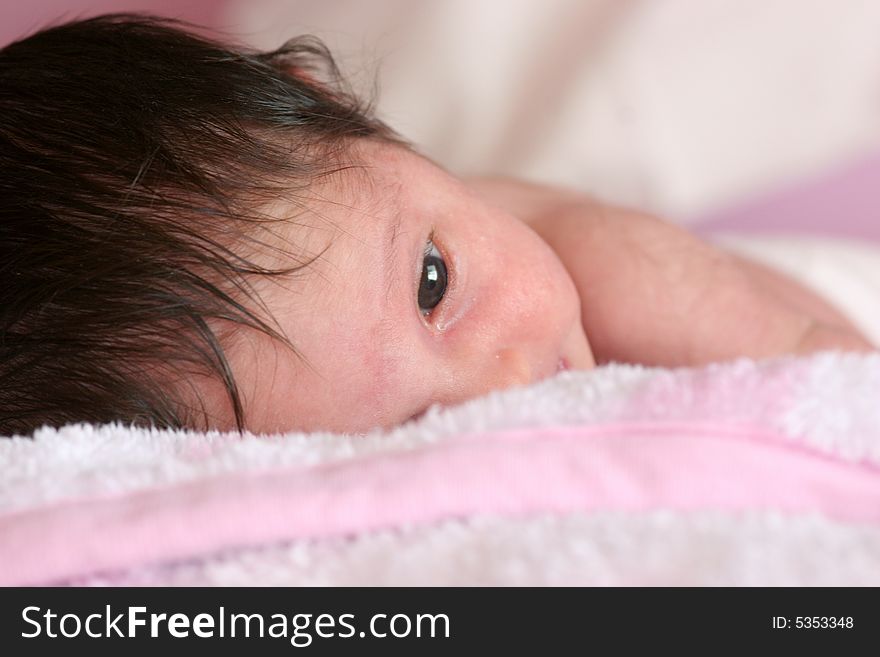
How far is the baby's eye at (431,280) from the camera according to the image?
0.88 meters

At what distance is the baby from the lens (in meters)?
0.78

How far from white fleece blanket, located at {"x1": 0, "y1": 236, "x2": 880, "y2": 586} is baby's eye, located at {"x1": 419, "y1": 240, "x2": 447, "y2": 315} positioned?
0.26m

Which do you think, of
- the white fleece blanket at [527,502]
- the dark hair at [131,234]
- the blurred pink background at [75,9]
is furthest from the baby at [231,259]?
the blurred pink background at [75,9]

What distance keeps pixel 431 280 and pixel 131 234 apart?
272 millimetres

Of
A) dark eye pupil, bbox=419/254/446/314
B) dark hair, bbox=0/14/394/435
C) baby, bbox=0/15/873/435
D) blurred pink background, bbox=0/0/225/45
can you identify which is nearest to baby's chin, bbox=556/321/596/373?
baby, bbox=0/15/873/435

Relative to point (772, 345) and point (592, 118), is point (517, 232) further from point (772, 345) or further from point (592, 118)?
point (592, 118)

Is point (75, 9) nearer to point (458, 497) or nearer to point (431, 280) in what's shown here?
point (431, 280)

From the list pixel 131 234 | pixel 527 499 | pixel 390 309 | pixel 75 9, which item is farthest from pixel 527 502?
pixel 75 9

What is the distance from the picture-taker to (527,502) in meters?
0.56

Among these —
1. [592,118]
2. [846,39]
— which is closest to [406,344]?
[592,118]

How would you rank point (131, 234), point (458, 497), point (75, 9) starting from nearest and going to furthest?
1. point (458, 497)
2. point (131, 234)
3. point (75, 9)

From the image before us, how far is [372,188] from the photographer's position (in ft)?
2.93

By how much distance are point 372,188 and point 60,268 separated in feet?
0.94

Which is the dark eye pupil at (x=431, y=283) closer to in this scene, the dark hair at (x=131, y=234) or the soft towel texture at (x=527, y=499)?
the dark hair at (x=131, y=234)
